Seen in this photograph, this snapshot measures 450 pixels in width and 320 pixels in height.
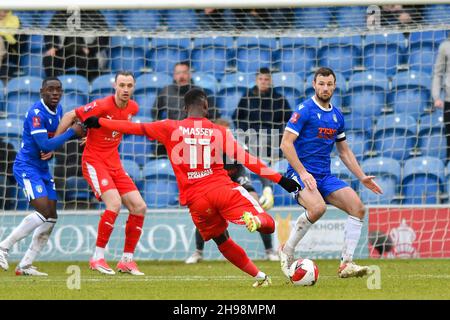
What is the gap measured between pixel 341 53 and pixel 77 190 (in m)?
4.57

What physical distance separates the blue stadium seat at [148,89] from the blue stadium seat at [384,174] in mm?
3289

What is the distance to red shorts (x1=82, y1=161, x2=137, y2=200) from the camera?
11070 millimetres

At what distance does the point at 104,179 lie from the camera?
11.1 metres

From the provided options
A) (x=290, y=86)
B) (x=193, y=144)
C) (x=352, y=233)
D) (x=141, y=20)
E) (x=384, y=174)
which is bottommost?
(x=352, y=233)

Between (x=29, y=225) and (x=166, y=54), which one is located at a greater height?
(x=166, y=54)

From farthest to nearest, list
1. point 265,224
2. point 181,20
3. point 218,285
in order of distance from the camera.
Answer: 1. point 181,20
2. point 218,285
3. point 265,224

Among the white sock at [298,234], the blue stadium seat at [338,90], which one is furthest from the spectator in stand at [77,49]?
the white sock at [298,234]

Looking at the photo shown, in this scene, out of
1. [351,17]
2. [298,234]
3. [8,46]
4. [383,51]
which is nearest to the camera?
[298,234]

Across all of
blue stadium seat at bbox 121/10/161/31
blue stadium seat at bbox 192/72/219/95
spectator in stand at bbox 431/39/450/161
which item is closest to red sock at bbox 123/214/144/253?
blue stadium seat at bbox 192/72/219/95

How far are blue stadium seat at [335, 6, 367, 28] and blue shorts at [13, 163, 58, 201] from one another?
19.8 feet

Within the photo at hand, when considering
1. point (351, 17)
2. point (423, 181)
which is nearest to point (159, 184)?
point (423, 181)

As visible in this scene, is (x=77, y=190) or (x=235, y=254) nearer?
(x=235, y=254)

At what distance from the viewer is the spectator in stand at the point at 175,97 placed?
1420 cm

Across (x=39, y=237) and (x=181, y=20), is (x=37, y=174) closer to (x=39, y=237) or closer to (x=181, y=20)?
(x=39, y=237)
